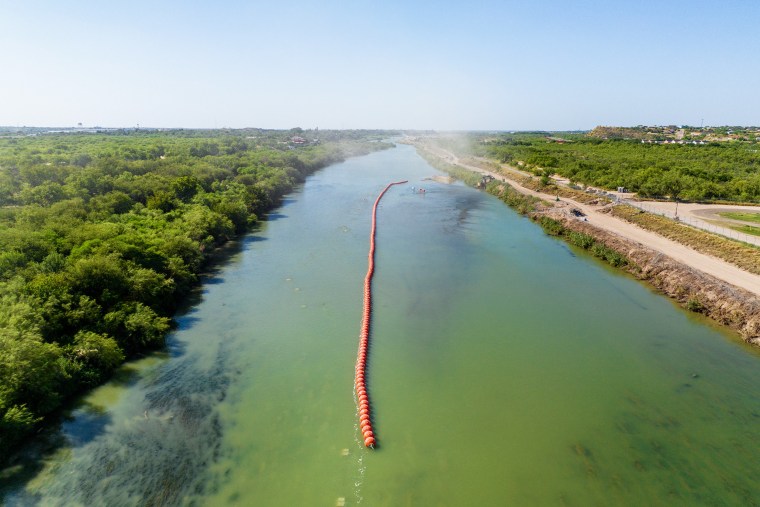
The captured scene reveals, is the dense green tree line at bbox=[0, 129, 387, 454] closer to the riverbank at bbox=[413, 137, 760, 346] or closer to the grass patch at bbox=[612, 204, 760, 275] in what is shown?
the riverbank at bbox=[413, 137, 760, 346]

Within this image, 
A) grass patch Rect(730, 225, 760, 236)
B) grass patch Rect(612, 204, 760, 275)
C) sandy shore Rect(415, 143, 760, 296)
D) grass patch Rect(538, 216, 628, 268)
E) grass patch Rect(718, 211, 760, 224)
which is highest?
grass patch Rect(718, 211, 760, 224)

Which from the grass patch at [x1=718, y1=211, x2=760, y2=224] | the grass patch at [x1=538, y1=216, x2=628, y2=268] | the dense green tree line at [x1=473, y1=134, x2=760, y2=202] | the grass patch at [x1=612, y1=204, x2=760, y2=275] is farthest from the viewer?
the dense green tree line at [x1=473, y1=134, x2=760, y2=202]

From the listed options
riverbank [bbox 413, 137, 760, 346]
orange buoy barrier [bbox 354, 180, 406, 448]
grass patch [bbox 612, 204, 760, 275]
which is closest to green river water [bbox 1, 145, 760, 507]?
orange buoy barrier [bbox 354, 180, 406, 448]

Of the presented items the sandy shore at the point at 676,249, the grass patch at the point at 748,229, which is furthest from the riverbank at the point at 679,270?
the grass patch at the point at 748,229

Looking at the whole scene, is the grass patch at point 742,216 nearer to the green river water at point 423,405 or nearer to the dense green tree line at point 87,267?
the green river water at point 423,405

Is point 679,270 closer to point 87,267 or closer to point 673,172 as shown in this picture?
point 673,172

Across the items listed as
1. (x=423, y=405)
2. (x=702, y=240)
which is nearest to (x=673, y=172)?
(x=702, y=240)
